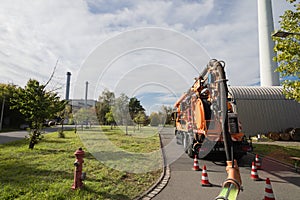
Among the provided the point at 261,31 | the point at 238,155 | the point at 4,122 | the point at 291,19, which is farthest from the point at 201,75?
the point at 4,122

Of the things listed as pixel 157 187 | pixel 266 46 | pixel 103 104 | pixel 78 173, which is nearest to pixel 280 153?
pixel 157 187

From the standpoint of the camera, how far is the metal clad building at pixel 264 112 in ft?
60.4

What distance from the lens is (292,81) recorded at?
7992 mm

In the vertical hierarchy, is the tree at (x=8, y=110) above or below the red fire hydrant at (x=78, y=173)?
above

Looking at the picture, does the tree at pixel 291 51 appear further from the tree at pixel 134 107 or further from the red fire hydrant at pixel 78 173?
the tree at pixel 134 107

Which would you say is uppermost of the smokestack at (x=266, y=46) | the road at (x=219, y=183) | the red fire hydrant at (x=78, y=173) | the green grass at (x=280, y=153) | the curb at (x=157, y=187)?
the smokestack at (x=266, y=46)

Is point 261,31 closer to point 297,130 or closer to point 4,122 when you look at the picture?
point 297,130

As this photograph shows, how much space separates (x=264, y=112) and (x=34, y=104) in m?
20.3

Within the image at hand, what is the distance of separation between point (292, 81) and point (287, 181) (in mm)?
4860

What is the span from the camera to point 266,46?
24.0 meters

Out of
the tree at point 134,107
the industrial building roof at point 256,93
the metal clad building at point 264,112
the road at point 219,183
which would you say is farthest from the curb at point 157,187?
the industrial building roof at point 256,93

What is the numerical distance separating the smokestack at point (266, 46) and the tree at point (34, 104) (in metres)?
25.5

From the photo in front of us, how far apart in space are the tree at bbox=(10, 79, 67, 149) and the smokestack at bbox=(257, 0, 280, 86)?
25.5 metres

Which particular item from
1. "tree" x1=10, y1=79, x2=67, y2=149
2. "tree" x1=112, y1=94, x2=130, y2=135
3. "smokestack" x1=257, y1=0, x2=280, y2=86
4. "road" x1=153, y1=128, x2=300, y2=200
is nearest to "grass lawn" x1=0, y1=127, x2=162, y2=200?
"road" x1=153, y1=128, x2=300, y2=200
